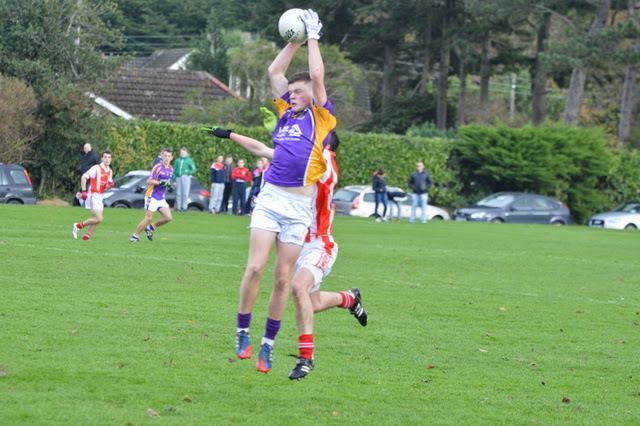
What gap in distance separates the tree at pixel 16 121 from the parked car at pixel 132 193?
11.1 ft

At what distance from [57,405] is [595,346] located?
5731 millimetres

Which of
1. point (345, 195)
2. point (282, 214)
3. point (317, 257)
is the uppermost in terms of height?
point (282, 214)

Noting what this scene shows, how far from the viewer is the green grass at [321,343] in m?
6.39

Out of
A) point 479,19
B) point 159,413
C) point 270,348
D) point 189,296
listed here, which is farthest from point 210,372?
point 479,19

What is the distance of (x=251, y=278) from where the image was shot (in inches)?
276

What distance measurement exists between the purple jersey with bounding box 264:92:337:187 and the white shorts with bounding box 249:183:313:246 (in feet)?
0.33

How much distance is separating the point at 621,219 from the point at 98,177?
2710cm

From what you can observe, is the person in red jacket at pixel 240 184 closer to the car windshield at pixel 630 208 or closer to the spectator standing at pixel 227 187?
the spectator standing at pixel 227 187

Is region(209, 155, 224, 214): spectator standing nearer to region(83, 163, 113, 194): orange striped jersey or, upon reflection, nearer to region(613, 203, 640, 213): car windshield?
region(83, 163, 113, 194): orange striped jersey

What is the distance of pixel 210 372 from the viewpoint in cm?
727

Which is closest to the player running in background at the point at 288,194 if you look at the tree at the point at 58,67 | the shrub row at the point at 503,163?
the tree at the point at 58,67

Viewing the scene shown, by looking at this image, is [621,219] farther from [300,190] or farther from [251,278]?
[251,278]

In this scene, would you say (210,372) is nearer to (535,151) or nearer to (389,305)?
(389,305)

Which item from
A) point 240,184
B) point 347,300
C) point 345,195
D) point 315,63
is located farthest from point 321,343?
point 345,195
